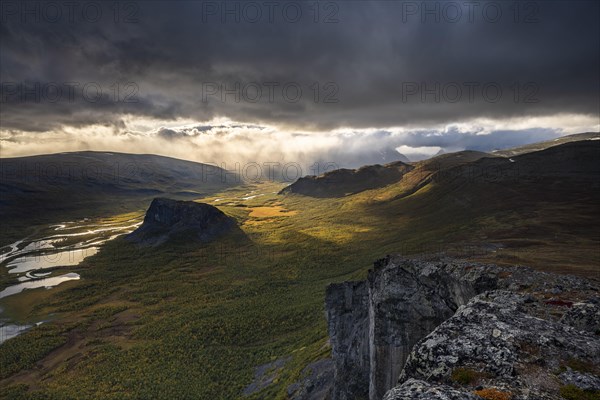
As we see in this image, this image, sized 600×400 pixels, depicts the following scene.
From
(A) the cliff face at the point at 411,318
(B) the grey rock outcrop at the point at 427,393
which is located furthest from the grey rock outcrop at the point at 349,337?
(B) the grey rock outcrop at the point at 427,393

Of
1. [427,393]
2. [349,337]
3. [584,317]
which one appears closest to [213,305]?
[349,337]

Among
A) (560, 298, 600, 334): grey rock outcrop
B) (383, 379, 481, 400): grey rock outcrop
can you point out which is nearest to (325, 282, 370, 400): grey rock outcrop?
(560, 298, 600, 334): grey rock outcrop

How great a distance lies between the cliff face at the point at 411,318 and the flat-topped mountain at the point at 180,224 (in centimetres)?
13382

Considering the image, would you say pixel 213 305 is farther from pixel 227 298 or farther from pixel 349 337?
pixel 349 337

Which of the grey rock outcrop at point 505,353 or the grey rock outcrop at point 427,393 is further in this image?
the grey rock outcrop at point 505,353

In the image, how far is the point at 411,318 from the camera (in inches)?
1126

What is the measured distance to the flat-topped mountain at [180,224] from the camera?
16462 cm

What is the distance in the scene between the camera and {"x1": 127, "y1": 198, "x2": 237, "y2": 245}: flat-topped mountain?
6481 inches

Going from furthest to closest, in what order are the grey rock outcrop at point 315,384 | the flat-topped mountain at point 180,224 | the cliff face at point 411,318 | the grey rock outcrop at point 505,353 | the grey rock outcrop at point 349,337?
1. the flat-topped mountain at point 180,224
2. the grey rock outcrop at point 315,384
3. the grey rock outcrop at point 349,337
4. the cliff face at point 411,318
5. the grey rock outcrop at point 505,353

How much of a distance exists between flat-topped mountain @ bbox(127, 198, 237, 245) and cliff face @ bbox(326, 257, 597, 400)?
134 metres

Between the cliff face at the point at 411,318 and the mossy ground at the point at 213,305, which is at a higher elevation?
the cliff face at the point at 411,318

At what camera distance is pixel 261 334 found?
65750mm

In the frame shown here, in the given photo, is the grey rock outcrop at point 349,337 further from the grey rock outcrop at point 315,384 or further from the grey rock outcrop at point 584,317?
the grey rock outcrop at point 584,317

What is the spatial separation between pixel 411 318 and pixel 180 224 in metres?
163
